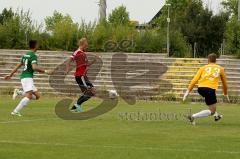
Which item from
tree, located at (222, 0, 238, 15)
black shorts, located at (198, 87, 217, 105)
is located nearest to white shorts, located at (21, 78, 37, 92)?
black shorts, located at (198, 87, 217, 105)

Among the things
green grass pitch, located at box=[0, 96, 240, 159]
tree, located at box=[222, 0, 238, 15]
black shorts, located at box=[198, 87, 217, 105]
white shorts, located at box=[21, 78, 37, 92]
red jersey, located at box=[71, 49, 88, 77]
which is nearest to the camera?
green grass pitch, located at box=[0, 96, 240, 159]

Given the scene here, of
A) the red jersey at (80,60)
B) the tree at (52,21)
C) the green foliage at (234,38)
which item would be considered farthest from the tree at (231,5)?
the red jersey at (80,60)

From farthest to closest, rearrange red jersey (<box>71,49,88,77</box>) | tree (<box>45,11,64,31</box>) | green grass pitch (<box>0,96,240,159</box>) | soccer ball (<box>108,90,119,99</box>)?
tree (<box>45,11,64,31</box>) → soccer ball (<box>108,90,119,99</box>) → red jersey (<box>71,49,88,77</box>) → green grass pitch (<box>0,96,240,159</box>)

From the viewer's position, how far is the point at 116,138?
13461 mm

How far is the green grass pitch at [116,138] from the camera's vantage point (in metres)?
11.1

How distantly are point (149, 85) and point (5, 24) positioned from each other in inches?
479

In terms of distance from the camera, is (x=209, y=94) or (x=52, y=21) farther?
(x=52, y=21)

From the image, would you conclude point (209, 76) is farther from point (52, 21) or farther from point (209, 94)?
point (52, 21)

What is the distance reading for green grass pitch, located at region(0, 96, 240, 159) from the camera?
36.5 ft

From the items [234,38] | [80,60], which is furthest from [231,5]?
[80,60]

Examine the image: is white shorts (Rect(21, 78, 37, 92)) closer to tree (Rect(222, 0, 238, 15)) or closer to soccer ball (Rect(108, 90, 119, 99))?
soccer ball (Rect(108, 90, 119, 99))

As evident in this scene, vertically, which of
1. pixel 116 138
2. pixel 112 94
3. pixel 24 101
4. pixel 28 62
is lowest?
pixel 112 94

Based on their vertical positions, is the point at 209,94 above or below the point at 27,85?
below

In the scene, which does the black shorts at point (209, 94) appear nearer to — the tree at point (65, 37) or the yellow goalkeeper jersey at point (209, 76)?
the yellow goalkeeper jersey at point (209, 76)
